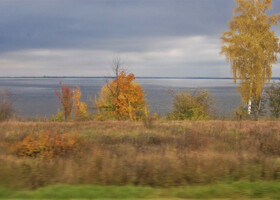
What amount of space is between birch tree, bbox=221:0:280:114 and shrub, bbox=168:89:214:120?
14.7ft

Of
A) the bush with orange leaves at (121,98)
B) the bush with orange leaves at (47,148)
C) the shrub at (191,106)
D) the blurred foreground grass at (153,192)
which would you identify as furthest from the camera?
the bush with orange leaves at (121,98)

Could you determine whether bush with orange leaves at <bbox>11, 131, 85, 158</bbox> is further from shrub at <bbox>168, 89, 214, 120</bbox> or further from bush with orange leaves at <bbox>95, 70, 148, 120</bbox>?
bush with orange leaves at <bbox>95, 70, 148, 120</bbox>

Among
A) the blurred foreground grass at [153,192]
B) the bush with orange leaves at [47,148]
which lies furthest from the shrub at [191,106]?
the blurred foreground grass at [153,192]

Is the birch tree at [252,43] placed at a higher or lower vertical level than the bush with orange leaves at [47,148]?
higher

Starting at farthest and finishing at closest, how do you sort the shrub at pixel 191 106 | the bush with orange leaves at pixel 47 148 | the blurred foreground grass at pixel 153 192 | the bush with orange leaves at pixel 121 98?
the bush with orange leaves at pixel 121 98
the shrub at pixel 191 106
the bush with orange leaves at pixel 47 148
the blurred foreground grass at pixel 153 192

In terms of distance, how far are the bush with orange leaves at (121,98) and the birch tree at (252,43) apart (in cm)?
1272

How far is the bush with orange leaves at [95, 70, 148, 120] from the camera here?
1433 inches

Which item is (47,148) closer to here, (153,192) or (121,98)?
(153,192)

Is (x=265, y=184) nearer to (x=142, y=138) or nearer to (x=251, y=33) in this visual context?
(x=142, y=138)

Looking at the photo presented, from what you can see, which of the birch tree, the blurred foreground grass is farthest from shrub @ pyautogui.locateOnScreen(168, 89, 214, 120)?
the blurred foreground grass

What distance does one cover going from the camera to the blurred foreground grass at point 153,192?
5570 millimetres

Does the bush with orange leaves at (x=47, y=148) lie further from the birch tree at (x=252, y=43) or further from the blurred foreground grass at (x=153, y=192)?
the birch tree at (x=252, y=43)

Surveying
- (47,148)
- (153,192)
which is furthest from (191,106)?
(153,192)

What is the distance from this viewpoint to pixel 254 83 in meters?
30.1
